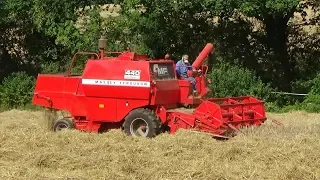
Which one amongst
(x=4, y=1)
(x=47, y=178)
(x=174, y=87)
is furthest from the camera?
(x=4, y=1)

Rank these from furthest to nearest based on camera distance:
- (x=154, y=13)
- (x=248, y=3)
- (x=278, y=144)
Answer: (x=154, y=13), (x=248, y=3), (x=278, y=144)

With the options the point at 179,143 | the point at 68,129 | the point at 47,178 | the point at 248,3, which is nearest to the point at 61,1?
the point at 248,3

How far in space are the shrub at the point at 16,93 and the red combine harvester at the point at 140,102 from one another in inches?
284

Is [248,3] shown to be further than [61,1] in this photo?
No

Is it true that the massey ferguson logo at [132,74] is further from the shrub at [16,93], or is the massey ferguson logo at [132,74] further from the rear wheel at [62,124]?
the shrub at [16,93]

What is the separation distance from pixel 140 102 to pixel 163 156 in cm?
283

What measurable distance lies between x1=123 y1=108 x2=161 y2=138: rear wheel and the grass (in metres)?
0.39

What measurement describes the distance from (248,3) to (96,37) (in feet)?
17.2

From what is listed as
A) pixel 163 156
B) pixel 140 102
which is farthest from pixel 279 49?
pixel 163 156

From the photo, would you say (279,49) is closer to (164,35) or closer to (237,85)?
(237,85)

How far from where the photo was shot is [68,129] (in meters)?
13.3

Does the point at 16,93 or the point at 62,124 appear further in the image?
the point at 16,93

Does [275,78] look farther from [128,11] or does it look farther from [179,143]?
[179,143]

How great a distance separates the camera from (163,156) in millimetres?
10008
